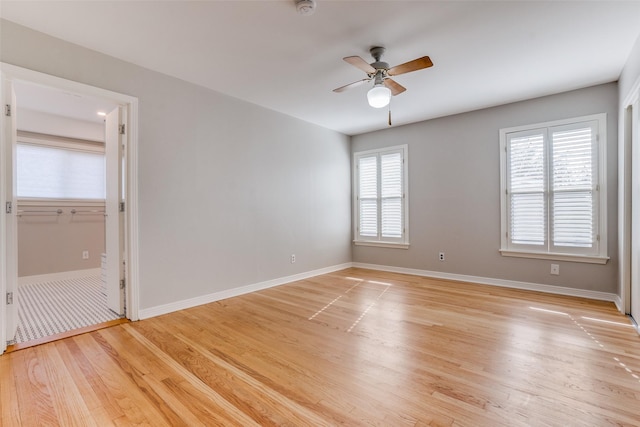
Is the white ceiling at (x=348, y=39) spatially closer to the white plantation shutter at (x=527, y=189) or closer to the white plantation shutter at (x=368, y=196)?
the white plantation shutter at (x=527, y=189)

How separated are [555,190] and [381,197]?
257cm

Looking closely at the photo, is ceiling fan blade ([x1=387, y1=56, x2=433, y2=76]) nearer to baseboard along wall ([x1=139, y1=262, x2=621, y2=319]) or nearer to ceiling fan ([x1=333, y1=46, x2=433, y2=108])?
ceiling fan ([x1=333, y1=46, x2=433, y2=108])

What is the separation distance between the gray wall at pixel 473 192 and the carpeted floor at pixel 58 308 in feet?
14.2

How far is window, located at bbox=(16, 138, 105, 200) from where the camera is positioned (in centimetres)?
466

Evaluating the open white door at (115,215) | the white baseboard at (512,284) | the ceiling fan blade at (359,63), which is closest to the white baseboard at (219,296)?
the open white door at (115,215)

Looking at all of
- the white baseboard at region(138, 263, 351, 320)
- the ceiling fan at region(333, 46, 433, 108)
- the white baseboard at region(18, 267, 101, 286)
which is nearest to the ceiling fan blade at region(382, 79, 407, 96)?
the ceiling fan at region(333, 46, 433, 108)

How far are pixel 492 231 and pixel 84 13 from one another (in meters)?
5.19

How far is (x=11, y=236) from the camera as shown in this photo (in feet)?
7.85

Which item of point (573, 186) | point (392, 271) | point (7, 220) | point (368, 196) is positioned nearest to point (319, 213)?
point (368, 196)

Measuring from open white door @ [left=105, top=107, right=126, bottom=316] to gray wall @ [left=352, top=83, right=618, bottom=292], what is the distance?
409 cm

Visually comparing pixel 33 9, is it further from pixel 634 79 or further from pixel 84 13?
pixel 634 79

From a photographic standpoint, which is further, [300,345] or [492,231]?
[492,231]

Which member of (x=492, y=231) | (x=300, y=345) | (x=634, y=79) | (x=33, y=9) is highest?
(x=33, y=9)

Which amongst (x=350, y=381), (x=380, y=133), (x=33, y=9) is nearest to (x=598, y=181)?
(x=380, y=133)
